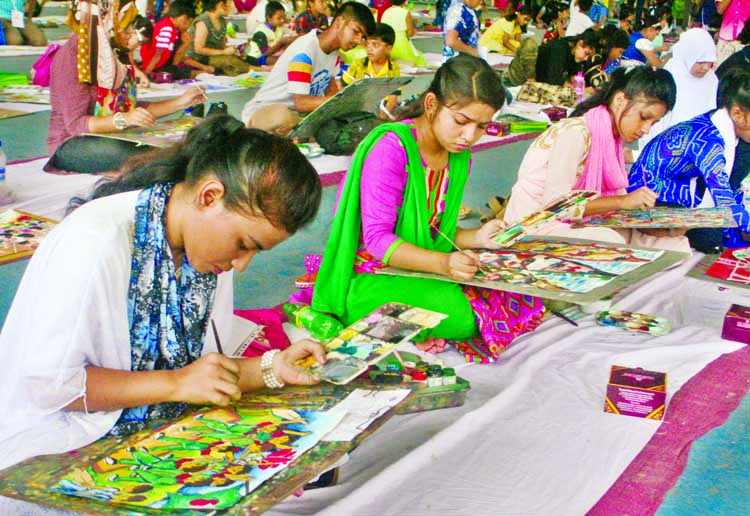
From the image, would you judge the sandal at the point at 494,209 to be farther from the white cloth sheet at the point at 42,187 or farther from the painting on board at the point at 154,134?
the white cloth sheet at the point at 42,187

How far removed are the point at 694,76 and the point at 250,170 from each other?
454cm

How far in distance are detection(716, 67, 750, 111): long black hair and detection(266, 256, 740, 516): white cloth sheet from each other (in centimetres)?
121

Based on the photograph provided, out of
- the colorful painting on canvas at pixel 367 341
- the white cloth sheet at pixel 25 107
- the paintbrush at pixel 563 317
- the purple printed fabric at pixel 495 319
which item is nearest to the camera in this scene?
the colorful painting on canvas at pixel 367 341

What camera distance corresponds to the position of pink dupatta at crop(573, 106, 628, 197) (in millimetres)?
3320

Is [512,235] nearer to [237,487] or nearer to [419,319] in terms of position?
[419,319]

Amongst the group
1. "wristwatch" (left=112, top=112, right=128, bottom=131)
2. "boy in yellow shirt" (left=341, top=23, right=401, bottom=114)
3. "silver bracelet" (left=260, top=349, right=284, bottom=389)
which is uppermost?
"boy in yellow shirt" (left=341, top=23, right=401, bottom=114)

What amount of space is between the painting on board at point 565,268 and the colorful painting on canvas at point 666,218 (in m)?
0.37

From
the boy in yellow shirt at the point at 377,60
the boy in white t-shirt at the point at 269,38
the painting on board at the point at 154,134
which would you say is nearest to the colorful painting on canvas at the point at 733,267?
the painting on board at the point at 154,134

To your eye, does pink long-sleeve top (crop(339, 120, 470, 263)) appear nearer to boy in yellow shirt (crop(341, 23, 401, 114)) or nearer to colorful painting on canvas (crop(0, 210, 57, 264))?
colorful painting on canvas (crop(0, 210, 57, 264))

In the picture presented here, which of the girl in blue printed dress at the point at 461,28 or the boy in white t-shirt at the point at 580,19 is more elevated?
the boy in white t-shirt at the point at 580,19

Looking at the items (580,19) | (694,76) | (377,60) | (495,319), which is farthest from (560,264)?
(580,19)

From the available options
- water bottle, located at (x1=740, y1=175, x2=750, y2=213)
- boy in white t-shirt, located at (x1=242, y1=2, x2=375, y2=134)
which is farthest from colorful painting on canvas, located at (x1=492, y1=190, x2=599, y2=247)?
boy in white t-shirt, located at (x1=242, y1=2, x2=375, y2=134)

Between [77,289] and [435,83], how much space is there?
1.47 meters

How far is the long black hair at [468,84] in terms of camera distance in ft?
8.39
